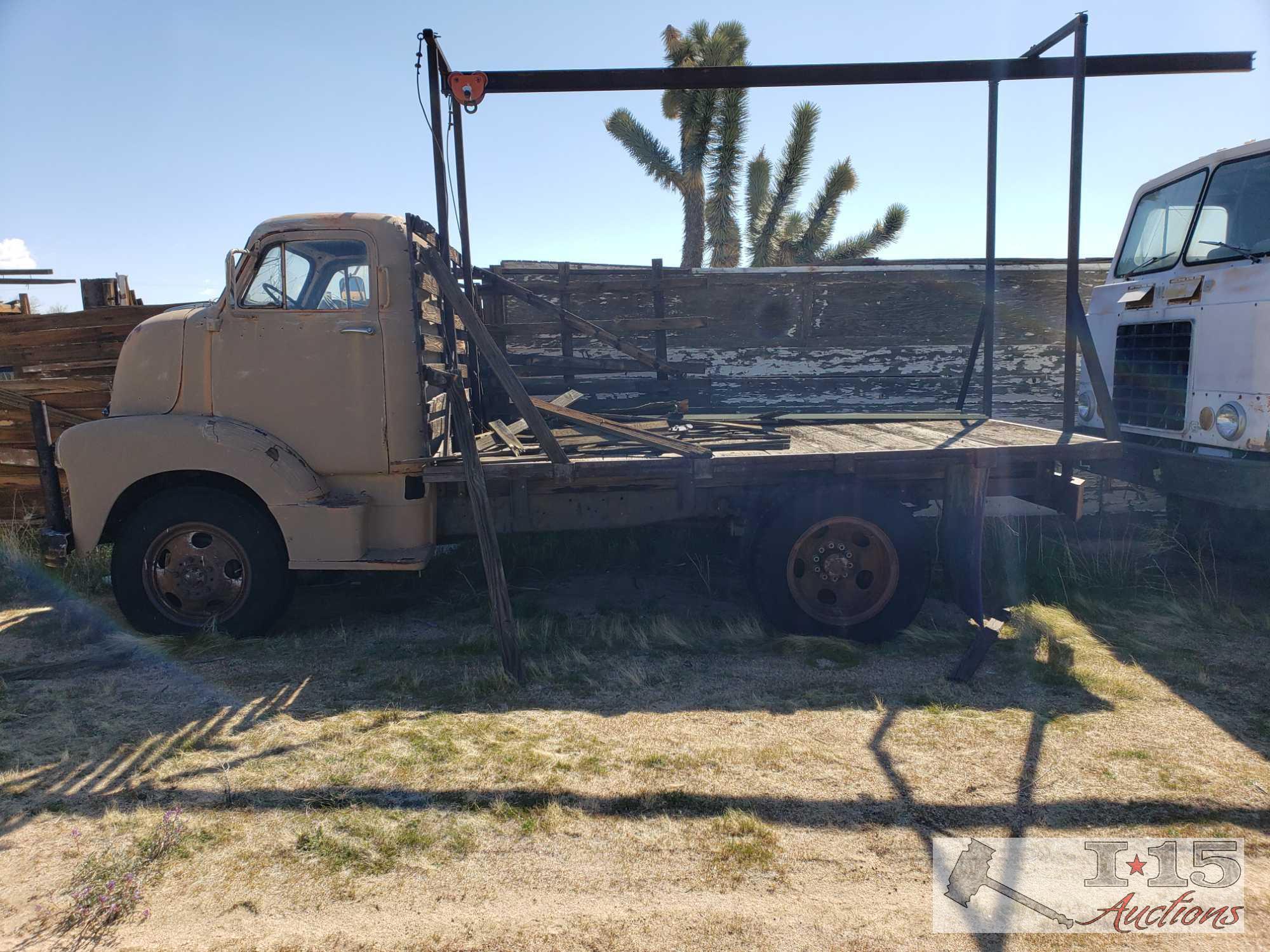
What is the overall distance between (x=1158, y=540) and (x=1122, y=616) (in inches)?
63.6

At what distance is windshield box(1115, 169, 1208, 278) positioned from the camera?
224 inches

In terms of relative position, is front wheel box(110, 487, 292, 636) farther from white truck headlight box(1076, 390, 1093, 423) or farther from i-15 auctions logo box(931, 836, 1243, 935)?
white truck headlight box(1076, 390, 1093, 423)

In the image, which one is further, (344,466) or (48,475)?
(48,475)

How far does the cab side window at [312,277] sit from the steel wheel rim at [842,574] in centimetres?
297

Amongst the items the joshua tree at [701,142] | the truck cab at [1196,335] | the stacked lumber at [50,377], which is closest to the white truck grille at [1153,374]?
the truck cab at [1196,335]

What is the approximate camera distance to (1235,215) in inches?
208

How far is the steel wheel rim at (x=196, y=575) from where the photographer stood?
4578mm

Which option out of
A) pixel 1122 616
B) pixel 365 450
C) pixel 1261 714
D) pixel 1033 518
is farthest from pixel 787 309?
pixel 1261 714

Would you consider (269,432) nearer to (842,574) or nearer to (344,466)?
(344,466)

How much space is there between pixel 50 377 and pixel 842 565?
7.14 m

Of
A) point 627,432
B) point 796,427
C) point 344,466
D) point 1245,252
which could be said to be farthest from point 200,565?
point 1245,252

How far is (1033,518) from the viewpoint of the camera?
655 centimetres

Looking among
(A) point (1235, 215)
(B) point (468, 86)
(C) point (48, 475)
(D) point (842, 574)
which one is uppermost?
(B) point (468, 86)

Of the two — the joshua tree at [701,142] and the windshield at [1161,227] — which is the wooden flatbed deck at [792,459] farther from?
the joshua tree at [701,142]
